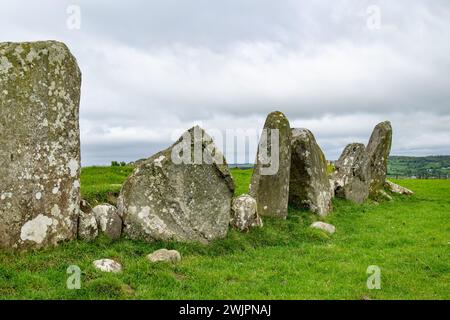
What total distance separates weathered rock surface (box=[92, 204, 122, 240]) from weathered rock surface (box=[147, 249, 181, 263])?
1.95 meters

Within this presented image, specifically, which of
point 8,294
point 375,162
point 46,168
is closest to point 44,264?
point 8,294

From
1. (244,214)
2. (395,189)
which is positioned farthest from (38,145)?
(395,189)

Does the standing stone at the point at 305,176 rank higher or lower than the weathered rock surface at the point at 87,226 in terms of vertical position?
higher

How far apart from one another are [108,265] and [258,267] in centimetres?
427

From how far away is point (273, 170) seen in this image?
1989cm

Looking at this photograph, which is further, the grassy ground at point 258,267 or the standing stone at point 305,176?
the standing stone at point 305,176

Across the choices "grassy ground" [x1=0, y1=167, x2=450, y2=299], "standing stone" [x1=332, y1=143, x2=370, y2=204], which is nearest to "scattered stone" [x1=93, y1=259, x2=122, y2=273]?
"grassy ground" [x1=0, y1=167, x2=450, y2=299]

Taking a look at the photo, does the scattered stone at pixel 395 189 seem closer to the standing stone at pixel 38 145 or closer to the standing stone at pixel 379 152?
the standing stone at pixel 379 152

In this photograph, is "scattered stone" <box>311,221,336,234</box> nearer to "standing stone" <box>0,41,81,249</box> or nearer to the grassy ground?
the grassy ground

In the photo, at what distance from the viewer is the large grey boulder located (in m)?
15.3

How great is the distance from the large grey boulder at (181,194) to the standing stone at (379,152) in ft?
58.2

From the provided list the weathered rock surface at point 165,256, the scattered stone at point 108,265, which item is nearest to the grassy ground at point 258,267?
the scattered stone at point 108,265

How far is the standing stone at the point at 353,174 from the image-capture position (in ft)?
91.5

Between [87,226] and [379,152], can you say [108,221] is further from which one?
[379,152]
